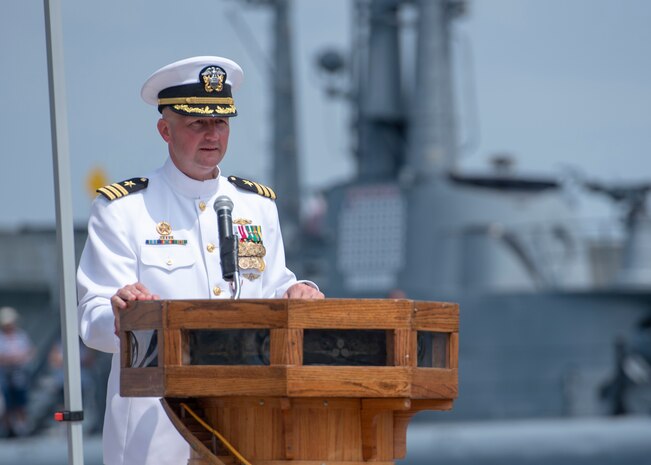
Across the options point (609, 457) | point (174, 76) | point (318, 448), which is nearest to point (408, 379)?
point (318, 448)

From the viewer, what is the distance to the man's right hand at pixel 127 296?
298 cm

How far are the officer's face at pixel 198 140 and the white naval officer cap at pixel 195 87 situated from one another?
0.02 meters

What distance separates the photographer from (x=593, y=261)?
17250 millimetres

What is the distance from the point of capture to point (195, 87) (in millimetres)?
3400

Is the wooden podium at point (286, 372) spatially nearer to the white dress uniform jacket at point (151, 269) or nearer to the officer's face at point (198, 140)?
the white dress uniform jacket at point (151, 269)

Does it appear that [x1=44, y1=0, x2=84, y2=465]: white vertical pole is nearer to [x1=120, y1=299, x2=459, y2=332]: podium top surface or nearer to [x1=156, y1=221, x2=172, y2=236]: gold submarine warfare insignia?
[x1=156, y1=221, x2=172, y2=236]: gold submarine warfare insignia

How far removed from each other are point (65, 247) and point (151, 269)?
21cm

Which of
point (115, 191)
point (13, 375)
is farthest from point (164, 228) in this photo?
point (13, 375)

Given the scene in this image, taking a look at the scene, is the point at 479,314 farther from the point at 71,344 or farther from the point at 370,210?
the point at 71,344

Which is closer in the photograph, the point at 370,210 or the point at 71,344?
the point at 71,344

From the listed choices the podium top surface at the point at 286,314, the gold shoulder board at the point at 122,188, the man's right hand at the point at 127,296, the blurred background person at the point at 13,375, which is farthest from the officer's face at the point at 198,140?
the blurred background person at the point at 13,375

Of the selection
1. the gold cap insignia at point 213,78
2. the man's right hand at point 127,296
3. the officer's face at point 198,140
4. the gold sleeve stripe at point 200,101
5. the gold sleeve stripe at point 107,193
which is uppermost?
the gold cap insignia at point 213,78

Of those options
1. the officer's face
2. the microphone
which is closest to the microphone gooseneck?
the microphone

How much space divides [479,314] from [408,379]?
39.8ft
